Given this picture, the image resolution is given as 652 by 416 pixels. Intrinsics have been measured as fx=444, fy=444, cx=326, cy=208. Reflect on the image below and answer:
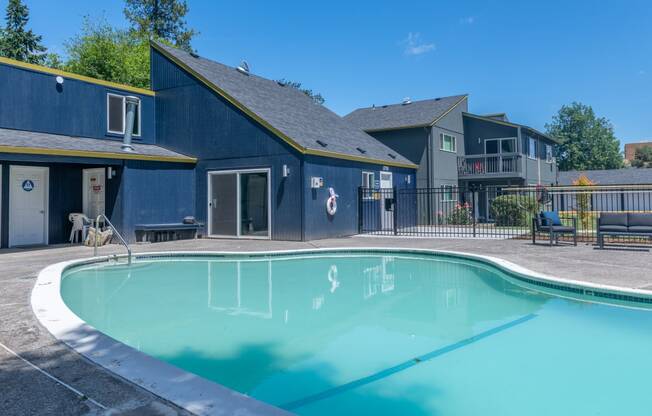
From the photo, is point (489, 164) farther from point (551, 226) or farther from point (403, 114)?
point (551, 226)

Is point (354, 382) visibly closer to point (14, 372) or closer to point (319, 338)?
point (319, 338)

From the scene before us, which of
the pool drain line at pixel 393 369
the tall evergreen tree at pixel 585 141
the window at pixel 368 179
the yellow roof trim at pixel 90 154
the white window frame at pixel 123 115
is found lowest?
the pool drain line at pixel 393 369

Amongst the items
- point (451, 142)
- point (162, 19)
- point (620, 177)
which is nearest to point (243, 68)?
point (451, 142)

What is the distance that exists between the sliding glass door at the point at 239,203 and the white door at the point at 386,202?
4875 millimetres

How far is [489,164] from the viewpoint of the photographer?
2289 centimetres

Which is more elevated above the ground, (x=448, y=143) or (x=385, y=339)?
(x=448, y=143)

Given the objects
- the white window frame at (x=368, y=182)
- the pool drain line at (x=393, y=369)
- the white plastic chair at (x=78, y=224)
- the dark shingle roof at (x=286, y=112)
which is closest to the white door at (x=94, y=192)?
the white plastic chair at (x=78, y=224)

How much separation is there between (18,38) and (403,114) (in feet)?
98.1

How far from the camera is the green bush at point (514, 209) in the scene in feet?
57.5

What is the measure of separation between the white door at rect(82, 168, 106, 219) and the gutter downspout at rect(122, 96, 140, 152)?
990 mm

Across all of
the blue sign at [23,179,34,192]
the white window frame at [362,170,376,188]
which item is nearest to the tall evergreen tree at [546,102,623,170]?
the white window frame at [362,170,376,188]

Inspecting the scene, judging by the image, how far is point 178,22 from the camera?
3575cm

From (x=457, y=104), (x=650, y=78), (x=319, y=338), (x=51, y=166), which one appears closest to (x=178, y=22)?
(x=457, y=104)

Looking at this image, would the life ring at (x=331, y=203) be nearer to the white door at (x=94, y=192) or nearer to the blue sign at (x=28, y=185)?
the white door at (x=94, y=192)
